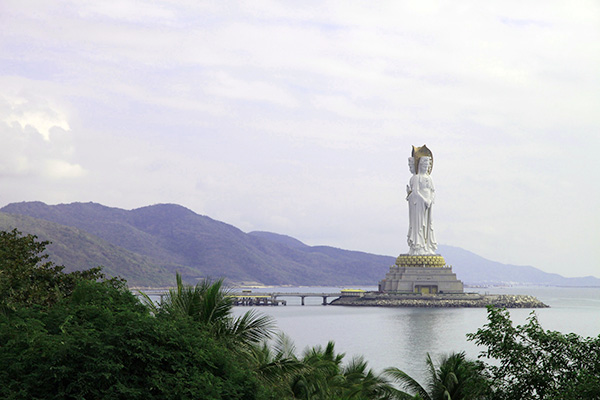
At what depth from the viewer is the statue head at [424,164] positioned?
94.2m

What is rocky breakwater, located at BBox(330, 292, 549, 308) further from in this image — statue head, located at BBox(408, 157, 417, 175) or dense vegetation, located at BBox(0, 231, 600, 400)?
dense vegetation, located at BBox(0, 231, 600, 400)

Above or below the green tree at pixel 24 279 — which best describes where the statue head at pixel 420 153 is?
above

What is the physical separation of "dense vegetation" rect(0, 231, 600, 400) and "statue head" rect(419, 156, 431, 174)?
264 feet

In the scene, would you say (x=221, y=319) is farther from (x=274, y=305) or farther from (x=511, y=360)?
(x=274, y=305)

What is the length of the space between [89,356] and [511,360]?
6.57 metres

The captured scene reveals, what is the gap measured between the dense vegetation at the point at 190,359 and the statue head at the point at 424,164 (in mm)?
80390

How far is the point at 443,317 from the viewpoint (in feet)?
241

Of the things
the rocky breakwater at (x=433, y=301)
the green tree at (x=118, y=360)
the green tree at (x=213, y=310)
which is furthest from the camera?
the rocky breakwater at (x=433, y=301)

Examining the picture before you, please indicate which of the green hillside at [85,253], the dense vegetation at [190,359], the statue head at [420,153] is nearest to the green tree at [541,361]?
the dense vegetation at [190,359]

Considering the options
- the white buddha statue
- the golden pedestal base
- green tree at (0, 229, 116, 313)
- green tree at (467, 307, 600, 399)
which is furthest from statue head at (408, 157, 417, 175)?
green tree at (467, 307, 600, 399)

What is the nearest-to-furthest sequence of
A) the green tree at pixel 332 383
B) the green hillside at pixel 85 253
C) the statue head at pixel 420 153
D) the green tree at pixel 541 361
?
the green tree at pixel 541 361, the green tree at pixel 332 383, the statue head at pixel 420 153, the green hillside at pixel 85 253

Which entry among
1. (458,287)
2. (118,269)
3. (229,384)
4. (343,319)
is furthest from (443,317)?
(118,269)

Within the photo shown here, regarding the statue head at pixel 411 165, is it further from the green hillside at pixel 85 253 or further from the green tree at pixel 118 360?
the green tree at pixel 118 360

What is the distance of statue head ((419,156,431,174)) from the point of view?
309 ft
